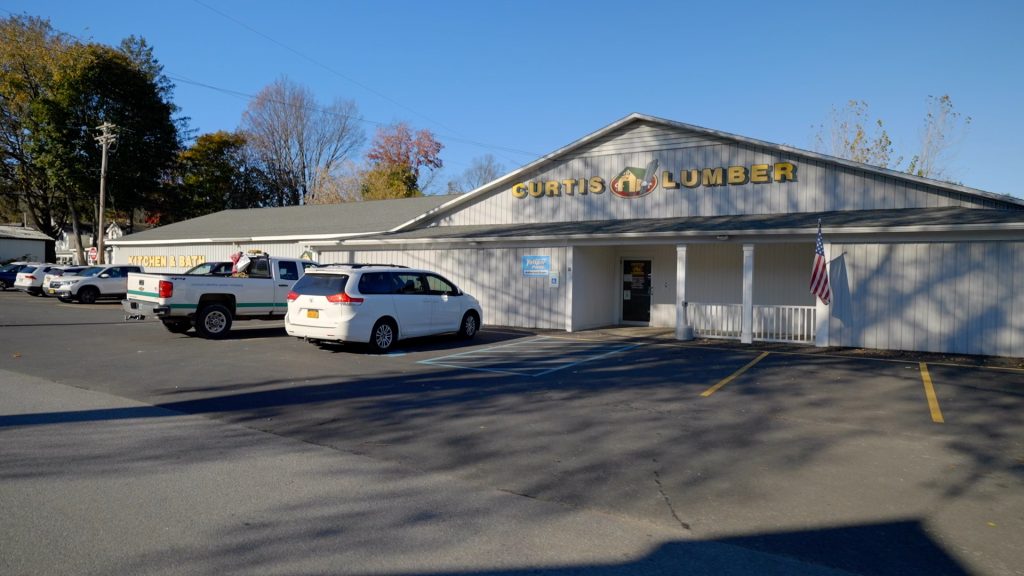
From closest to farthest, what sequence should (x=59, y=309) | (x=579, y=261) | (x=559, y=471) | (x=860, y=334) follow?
(x=559, y=471), (x=860, y=334), (x=579, y=261), (x=59, y=309)

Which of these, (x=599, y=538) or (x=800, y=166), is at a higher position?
(x=800, y=166)

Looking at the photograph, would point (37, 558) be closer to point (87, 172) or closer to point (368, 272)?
point (368, 272)

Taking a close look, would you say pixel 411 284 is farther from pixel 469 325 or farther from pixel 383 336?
pixel 469 325

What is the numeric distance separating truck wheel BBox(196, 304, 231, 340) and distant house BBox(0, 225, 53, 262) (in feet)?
157

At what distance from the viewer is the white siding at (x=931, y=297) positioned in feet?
41.8

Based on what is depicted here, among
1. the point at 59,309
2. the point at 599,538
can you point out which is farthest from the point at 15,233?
the point at 599,538

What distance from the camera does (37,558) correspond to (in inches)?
156

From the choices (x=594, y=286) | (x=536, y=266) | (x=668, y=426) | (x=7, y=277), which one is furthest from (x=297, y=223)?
(x=668, y=426)

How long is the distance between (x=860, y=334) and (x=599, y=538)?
11976mm

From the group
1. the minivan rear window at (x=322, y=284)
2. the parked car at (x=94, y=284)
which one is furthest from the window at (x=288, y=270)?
the parked car at (x=94, y=284)

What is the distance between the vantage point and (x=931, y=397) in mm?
9289

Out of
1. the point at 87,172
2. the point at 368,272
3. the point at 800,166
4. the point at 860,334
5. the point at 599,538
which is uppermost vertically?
the point at 87,172

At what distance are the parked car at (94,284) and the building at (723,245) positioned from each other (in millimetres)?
11297

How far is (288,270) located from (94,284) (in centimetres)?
1643
